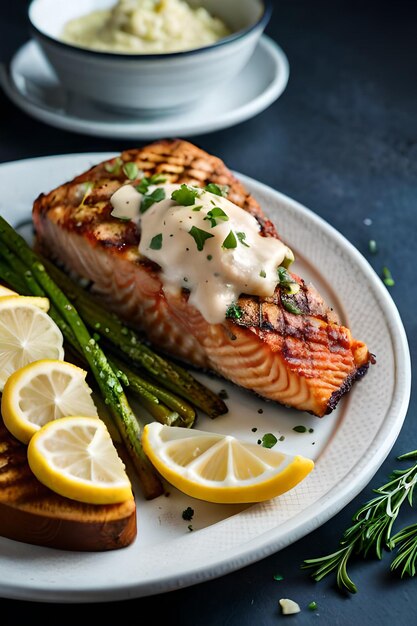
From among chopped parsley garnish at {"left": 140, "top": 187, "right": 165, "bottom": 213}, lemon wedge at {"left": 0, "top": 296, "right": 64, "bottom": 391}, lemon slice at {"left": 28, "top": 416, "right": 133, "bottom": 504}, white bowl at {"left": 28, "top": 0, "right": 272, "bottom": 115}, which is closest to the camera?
lemon slice at {"left": 28, "top": 416, "right": 133, "bottom": 504}

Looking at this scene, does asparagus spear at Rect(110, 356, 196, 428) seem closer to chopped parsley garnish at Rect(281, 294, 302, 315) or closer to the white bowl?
chopped parsley garnish at Rect(281, 294, 302, 315)

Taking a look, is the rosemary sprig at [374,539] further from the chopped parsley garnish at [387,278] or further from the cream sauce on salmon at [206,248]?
the chopped parsley garnish at [387,278]

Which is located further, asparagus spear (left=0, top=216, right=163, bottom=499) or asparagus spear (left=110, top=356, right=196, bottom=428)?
asparagus spear (left=110, top=356, right=196, bottom=428)

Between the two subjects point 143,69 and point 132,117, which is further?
point 132,117

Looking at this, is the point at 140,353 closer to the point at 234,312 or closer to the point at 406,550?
the point at 234,312

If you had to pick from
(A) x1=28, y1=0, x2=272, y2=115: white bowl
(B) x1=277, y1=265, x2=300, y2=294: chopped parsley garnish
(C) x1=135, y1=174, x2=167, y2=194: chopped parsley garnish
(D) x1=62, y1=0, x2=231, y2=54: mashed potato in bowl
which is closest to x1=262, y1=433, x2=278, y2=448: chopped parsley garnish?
(B) x1=277, y1=265, x2=300, y2=294: chopped parsley garnish

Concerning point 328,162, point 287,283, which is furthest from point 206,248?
point 328,162

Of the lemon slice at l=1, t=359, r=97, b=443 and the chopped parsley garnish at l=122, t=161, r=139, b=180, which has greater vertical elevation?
the chopped parsley garnish at l=122, t=161, r=139, b=180
